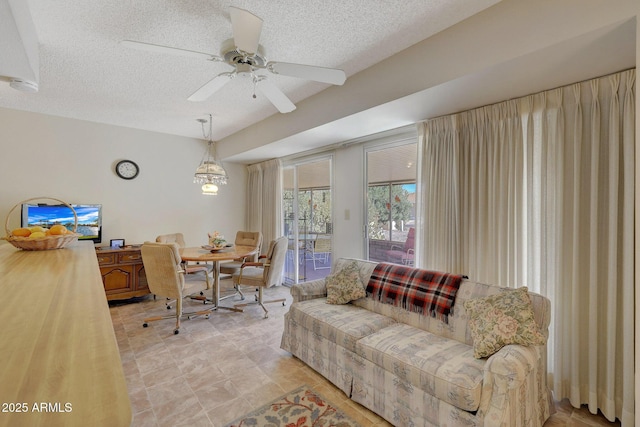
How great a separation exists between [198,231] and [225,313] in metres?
2.16

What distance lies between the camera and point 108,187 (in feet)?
15.3

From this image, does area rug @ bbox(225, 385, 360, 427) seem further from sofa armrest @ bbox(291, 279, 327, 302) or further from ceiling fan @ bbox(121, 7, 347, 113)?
ceiling fan @ bbox(121, 7, 347, 113)

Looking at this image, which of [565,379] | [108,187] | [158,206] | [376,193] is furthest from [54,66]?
[565,379]

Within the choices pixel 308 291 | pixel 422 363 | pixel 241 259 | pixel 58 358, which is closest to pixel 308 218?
pixel 241 259

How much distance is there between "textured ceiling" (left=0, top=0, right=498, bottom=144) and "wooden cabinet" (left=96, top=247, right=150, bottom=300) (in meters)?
2.04

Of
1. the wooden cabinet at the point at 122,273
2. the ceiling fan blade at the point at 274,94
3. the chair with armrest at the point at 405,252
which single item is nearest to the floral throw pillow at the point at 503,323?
the chair with armrest at the point at 405,252

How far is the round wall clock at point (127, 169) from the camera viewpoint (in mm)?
4742

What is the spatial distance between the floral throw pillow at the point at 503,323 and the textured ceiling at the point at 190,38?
Result: 1938 mm

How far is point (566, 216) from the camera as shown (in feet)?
7.45

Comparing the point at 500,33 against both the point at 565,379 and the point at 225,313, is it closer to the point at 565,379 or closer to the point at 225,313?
the point at 565,379

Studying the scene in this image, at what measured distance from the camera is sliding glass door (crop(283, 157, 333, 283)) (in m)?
4.79

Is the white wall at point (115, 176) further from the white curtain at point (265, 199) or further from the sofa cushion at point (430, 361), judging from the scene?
the sofa cushion at point (430, 361)

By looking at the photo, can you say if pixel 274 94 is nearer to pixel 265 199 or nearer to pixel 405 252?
pixel 405 252

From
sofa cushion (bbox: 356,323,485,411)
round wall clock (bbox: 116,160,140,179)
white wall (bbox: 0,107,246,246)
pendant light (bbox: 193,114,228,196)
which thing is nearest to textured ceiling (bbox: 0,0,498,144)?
white wall (bbox: 0,107,246,246)
